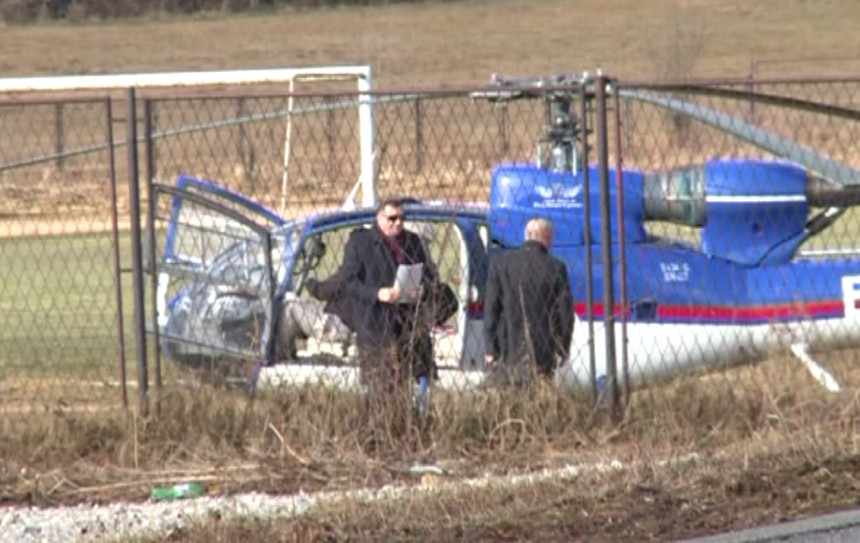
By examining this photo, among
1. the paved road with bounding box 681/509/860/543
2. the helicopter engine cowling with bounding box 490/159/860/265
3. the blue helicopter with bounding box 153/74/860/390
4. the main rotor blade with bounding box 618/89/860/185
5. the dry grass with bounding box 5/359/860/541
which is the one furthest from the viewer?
the helicopter engine cowling with bounding box 490/159/860/265

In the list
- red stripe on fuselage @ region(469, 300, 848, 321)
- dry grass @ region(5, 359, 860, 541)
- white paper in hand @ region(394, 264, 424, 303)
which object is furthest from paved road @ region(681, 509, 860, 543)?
red stripe on fuselage @ region(469, 300, 848, 321)

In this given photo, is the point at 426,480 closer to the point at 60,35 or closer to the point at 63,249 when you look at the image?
the point at 63,249

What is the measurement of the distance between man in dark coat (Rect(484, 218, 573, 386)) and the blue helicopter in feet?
0.60

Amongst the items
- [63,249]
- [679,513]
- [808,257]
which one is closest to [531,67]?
[63,249]

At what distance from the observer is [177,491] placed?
34.7 ft

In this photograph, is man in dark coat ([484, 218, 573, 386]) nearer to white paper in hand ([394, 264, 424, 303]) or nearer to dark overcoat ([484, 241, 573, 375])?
dark overcoat ([484, 241, 573, 375])

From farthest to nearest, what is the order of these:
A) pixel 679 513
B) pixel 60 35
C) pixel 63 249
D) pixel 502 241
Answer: pixel 60 35 < pixel 63 249 < pixel 502 241 < pixel 679 513

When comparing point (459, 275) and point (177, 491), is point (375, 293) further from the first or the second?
point (177, 491)

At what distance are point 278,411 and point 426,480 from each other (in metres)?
1.19

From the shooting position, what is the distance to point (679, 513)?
9141mm

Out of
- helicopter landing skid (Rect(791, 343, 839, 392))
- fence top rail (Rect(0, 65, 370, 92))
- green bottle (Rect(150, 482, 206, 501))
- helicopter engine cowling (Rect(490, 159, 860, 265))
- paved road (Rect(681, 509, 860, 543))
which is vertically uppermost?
fence top rail (Rect(0, 65, 370, 92))

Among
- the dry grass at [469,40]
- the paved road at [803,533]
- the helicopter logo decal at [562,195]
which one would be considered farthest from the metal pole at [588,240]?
the dry grass at [469,40]

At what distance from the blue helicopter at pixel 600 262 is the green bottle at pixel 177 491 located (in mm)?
1332

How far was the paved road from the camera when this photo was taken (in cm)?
855
